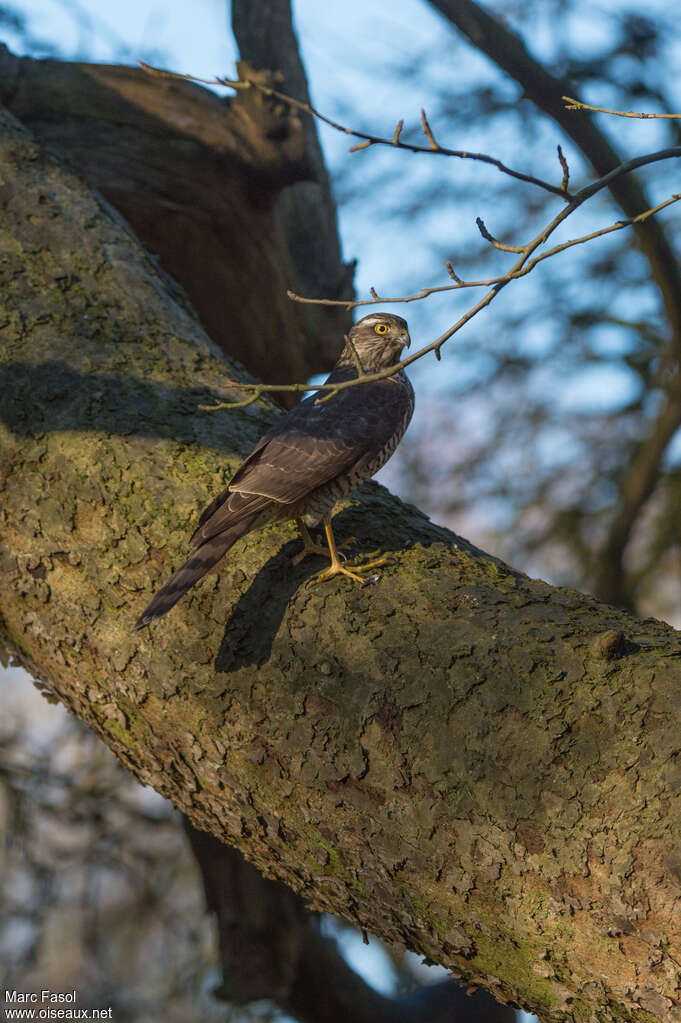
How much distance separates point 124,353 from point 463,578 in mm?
1646

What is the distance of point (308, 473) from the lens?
9.68ft

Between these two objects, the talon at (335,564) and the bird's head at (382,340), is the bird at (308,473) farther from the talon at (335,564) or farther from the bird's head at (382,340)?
the bird's head at (382,340)

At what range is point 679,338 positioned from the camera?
5480 millimetres

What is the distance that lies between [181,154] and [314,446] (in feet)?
10.4

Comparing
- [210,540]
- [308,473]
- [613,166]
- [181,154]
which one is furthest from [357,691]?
[181,154]

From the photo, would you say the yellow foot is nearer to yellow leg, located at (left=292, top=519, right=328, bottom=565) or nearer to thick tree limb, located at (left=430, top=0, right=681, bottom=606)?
yellow leg, located at (left=292, top=519, right=328, bottom=565)

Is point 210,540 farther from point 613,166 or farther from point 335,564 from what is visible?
point 613,166

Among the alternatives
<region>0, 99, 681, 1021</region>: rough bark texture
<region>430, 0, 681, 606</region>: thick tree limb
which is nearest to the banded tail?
<region>0, 99, 681, 1021</region>: rough bark texture

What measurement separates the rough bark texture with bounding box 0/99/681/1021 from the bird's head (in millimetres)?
780

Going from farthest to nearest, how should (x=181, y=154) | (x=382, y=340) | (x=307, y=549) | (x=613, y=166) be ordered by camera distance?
(x=181, y=154) < (x=613, y=166) < (x=382, y=340) < (x=307, y=549)

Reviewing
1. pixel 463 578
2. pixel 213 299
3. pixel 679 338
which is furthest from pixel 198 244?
pixel 463 578

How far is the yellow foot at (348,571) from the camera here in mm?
2627

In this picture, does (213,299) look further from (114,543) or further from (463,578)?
(463,578)

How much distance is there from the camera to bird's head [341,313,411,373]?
4.06m
